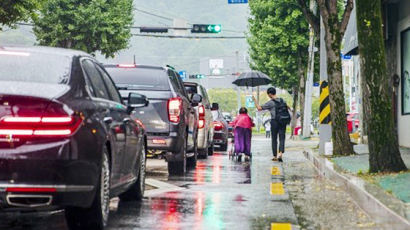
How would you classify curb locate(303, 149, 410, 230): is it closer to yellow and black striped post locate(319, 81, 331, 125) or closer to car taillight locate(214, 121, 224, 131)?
yellow and black striped post locate(319, 81, 331, 125)

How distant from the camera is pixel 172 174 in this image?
1344 cm

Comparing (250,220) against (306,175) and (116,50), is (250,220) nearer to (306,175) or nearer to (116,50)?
(306,175)

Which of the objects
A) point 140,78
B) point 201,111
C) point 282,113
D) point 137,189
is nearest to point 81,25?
point 201,111

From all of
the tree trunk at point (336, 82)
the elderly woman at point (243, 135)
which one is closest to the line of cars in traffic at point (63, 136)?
the tree trunk at point (336, 82)

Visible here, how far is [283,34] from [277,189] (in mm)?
34285

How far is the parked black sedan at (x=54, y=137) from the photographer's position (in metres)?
5.84

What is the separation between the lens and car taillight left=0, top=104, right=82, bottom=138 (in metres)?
5.86

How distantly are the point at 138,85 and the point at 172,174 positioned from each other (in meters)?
1.74

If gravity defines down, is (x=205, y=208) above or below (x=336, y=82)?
below

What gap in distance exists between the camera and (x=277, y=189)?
1085cm

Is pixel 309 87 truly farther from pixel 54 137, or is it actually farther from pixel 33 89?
pixel 54 137

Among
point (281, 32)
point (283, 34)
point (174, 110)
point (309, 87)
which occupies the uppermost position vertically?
point (281, 32)

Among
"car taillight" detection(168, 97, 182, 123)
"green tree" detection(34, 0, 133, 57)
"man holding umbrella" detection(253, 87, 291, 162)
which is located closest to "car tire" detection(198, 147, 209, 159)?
"man holding umbrella" detection(253, 87, 291, 162)

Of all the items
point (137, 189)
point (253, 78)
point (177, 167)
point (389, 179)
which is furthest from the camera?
point (253, 78)
